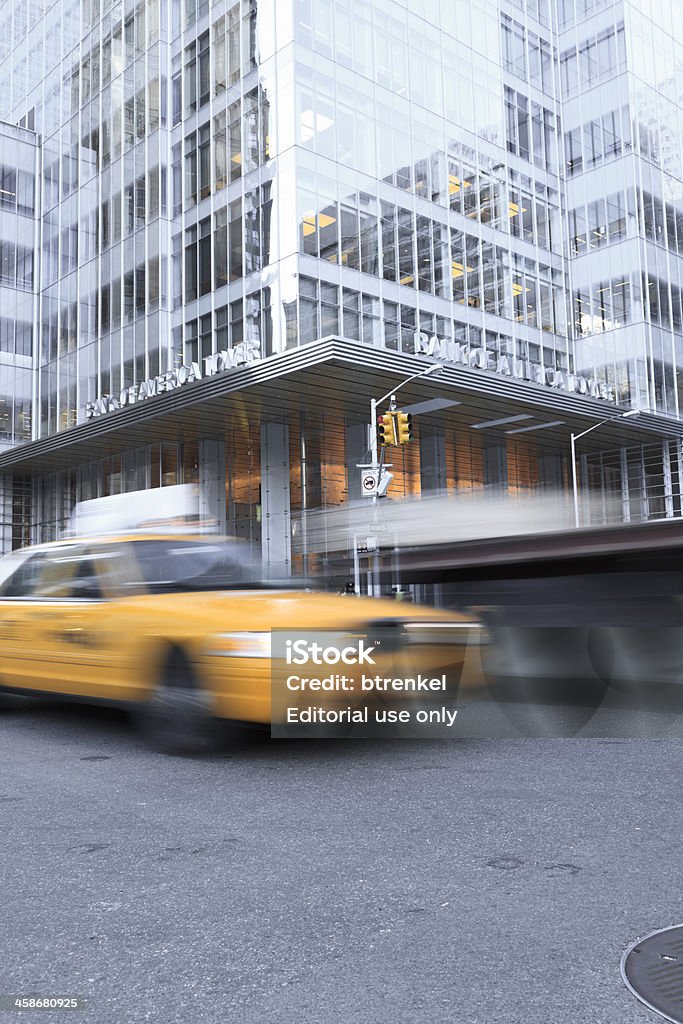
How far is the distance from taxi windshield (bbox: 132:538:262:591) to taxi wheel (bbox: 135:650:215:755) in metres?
0.89

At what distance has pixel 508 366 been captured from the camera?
33719 millimetres

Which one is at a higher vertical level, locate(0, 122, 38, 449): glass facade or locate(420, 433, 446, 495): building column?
locate(0, 122, 38, 449): glass facade

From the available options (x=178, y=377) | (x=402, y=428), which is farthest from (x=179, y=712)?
(x=178, y=377)

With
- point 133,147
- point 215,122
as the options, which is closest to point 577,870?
point 215,122

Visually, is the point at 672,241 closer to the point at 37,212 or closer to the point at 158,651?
the point at 37,212

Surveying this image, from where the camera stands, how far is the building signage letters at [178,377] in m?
28.6

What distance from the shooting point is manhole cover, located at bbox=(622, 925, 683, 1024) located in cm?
289

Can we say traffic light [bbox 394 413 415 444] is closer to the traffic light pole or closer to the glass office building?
the traffic light pole

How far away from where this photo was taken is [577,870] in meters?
4.16

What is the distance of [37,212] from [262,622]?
40.2 metres

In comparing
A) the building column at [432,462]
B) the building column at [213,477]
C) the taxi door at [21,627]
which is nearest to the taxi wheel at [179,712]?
the taxi door at [21,627]

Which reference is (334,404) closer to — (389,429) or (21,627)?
(389,429)

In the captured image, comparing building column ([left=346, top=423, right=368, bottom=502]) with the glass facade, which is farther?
the glass facade

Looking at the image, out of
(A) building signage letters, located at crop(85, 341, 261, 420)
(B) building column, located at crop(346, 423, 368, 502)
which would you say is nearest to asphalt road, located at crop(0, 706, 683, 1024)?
(A) building signage letters, located at crop(85, 341, 261, 420)
